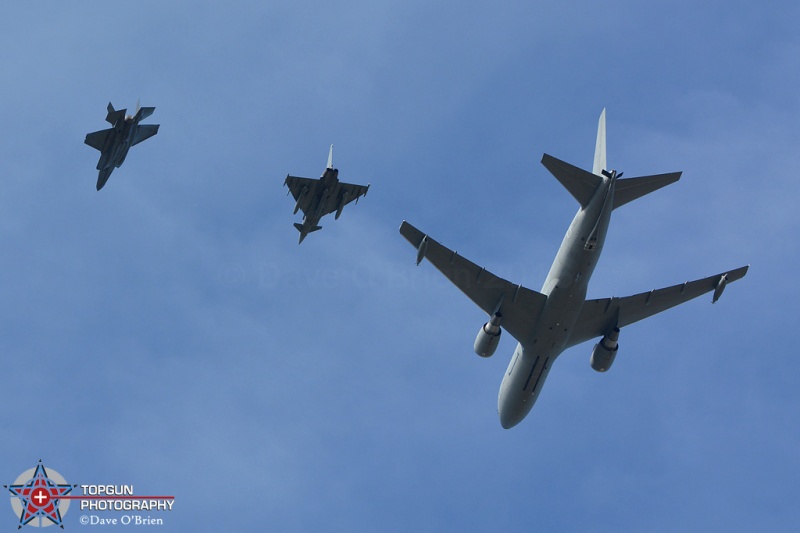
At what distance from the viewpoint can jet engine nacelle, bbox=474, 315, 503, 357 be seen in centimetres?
4791

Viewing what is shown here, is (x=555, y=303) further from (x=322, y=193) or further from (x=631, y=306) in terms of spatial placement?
(x=322, y=193)

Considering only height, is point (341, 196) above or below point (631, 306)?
above

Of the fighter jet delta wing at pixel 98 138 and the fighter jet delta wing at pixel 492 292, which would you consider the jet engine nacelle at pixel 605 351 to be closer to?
the fighter jet delta wing at pixel 492 292

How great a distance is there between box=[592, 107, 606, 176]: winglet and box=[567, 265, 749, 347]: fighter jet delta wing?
6952mm

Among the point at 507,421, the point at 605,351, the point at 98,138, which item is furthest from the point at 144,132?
the point at 605,351

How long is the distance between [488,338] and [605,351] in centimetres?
625

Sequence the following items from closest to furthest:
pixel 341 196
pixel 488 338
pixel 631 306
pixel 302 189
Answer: pixel 488 338 → pixel 631 306 → pixel 302 189 → pixel 341 196

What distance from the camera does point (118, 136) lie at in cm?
5331

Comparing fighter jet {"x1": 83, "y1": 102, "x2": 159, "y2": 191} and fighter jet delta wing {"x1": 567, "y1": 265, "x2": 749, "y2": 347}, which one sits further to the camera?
fighter jet {"x1": 83, "y1": 102, "x2": 159, "y2": 191}

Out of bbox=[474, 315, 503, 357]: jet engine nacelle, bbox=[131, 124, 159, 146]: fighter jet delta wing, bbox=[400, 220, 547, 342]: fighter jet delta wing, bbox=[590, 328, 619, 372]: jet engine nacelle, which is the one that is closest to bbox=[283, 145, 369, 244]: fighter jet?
bbox=[131, 124, 159, 146]: fighter jet delta wing

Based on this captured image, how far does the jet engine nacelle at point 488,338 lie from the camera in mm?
47906

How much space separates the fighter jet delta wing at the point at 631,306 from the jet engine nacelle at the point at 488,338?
407 centimetres

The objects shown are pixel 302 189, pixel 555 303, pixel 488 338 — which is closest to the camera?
pixel 555 303

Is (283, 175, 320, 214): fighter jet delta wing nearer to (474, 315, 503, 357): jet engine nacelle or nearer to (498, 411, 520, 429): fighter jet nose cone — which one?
(474, 315, 503, 357): jet engine nacelle
